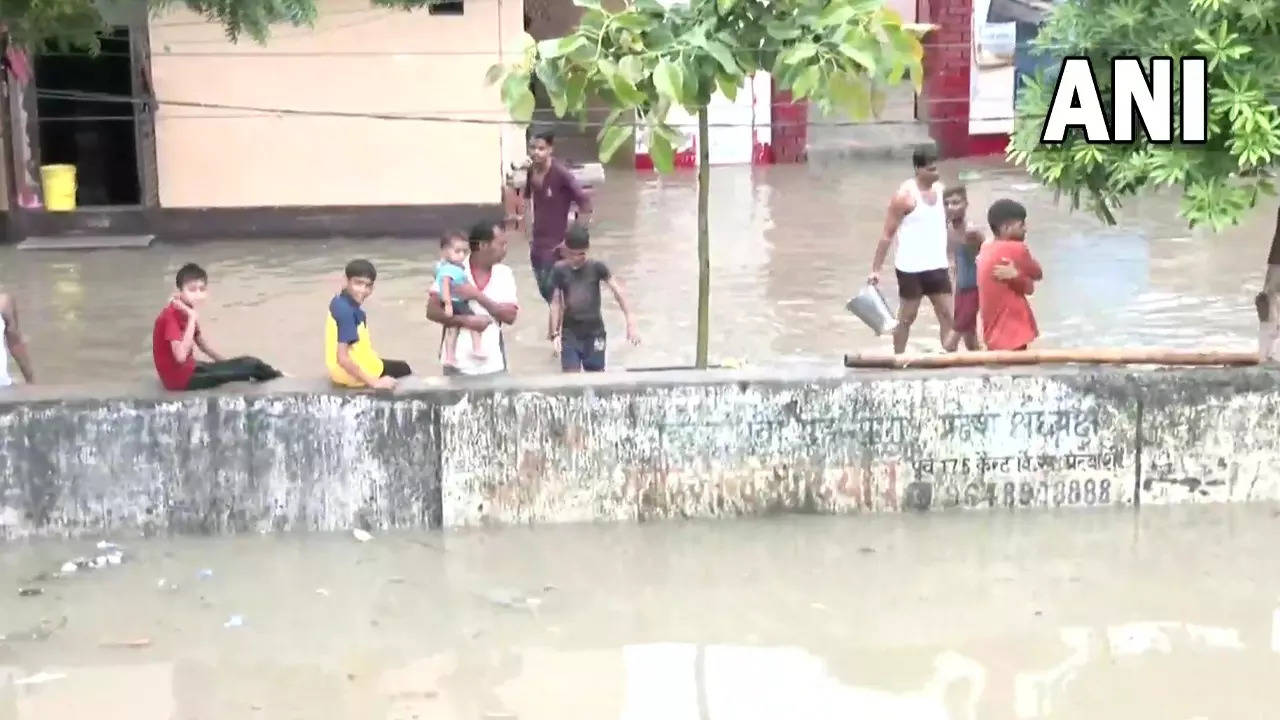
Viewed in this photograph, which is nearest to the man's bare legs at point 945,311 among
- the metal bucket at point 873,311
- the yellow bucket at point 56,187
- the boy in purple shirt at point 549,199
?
the metal bucket at point 873,311

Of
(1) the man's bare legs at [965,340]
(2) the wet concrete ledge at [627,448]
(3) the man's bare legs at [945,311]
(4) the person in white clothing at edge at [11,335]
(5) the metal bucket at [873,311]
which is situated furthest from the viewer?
(3) the man's bare legs at [945,311]

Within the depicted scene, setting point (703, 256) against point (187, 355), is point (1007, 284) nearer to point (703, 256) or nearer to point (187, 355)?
point (703, 256)

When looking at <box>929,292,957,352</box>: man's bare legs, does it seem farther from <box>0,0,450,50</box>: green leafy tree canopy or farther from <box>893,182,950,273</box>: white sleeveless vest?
<box>0,0,450,50</box>: green leafy tree canopy

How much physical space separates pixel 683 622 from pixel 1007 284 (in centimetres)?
288

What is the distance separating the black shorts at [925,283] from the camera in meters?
8.90

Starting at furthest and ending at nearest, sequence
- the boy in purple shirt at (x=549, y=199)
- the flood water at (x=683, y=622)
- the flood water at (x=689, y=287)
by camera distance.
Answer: the flood water at (x=689, y=287) → the boy in purple shirt at (x=549, y=199) → the flood water at (x=683, y=622)

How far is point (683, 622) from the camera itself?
239 inches

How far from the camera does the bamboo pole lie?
7184mm

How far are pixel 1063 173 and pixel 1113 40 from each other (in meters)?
0.64

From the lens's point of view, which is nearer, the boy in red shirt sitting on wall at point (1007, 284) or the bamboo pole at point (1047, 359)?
the bamboo pole at point (1047, 359)

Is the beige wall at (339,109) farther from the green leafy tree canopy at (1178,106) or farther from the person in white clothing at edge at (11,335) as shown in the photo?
the green leafy tree canopy at (1178,106)

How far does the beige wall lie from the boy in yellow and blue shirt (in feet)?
25.6

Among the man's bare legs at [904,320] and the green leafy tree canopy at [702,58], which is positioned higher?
the green leafy tree canopy at [702,58]

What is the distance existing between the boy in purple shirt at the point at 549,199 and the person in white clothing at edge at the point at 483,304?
1530mm
